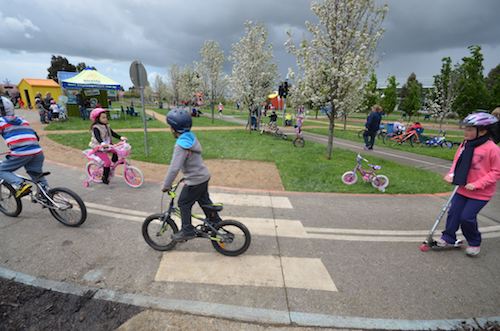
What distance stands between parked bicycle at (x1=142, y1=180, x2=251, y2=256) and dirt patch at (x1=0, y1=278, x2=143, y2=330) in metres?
1.01

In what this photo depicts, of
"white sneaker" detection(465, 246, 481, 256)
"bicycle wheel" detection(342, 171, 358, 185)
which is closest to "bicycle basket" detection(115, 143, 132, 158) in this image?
"bicycle wheel" detection(342, 171, 358, 185)

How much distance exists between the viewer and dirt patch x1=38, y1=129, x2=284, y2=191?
6.41 m

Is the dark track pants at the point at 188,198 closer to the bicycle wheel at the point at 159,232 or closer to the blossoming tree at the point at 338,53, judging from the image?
the bicycle wheel at the point at 159,232

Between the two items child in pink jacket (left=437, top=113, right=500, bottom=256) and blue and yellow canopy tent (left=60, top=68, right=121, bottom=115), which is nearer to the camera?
child in pink jacket (left=437, top=113, right=500, bottom=256)

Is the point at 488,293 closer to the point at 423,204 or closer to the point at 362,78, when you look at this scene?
the point at 423,204

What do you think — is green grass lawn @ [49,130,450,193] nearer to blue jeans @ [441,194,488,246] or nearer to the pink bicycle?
the pink bicycle

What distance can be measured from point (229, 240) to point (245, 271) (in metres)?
0.46

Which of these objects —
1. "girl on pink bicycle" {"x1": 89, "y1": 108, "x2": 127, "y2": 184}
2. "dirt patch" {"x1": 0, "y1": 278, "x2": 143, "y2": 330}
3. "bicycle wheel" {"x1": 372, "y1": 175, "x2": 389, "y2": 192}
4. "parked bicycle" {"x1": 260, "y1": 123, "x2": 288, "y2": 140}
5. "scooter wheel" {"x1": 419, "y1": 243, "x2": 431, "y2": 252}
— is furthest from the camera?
"parked bicycle" {"x1": 260, "y1": 123, "x2": 288, "y2": 140}

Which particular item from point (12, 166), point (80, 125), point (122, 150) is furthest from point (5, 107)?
point (80, 125)

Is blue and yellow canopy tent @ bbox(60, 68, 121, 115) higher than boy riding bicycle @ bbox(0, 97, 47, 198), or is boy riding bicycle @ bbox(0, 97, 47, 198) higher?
blue and yellow canopy tent @ bbox(60, 68, 121, 115)

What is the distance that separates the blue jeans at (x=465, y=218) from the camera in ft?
10.9

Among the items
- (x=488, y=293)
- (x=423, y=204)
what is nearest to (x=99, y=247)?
(x=488, y=293)

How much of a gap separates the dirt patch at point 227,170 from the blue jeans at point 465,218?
11.0 feet

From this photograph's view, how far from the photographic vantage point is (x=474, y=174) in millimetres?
3268
